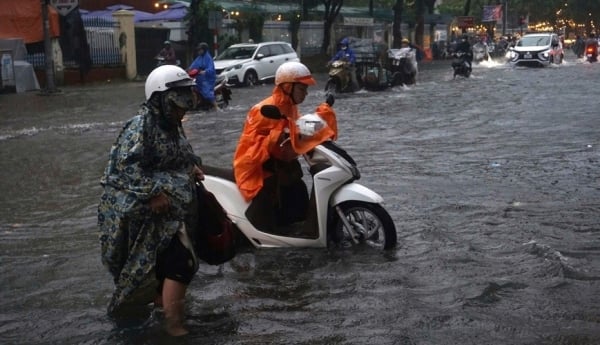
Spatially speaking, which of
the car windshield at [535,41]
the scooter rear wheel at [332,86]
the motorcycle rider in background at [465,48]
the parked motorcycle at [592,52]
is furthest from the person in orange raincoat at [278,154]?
the parked motorcycle at [592,52]

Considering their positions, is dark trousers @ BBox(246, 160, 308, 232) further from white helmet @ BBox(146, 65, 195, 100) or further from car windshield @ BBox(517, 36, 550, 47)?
car windshield @ BBox(517, 36, 550, 47)

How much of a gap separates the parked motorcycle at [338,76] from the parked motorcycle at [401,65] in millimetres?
2831

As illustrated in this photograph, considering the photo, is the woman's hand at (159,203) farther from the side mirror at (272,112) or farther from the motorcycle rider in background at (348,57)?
the motorcycle rider in background at (348,57)

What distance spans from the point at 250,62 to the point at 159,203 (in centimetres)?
2348

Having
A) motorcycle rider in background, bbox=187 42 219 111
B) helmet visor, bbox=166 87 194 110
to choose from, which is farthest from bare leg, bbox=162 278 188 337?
motorcycle rider in background, bbox=187 42 219 111

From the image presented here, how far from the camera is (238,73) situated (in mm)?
26625

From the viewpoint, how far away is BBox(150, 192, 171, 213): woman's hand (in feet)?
13.4

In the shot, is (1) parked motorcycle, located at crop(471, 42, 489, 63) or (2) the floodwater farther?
(1) parked motorcycle, located at crop(471, 42, 489, 63)

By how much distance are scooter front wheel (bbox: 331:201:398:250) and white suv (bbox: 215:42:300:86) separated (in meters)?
20.2

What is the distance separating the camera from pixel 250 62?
1071 inches

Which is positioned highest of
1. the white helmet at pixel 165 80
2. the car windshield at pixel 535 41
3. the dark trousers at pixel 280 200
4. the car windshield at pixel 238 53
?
the car windshield at pixel 535 41

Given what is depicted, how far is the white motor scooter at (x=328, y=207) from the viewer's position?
5922mm

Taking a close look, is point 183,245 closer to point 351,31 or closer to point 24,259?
point 24,259

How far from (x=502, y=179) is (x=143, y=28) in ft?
83.0
